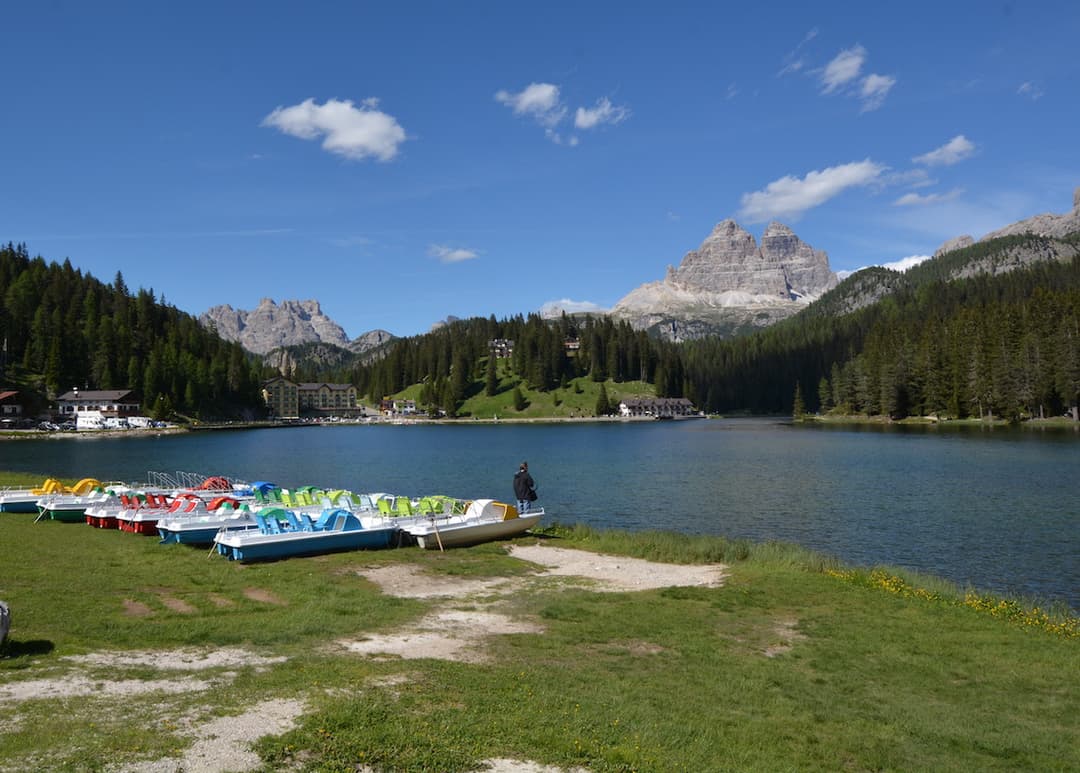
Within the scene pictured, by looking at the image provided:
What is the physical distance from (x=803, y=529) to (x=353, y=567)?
25930 millimetres

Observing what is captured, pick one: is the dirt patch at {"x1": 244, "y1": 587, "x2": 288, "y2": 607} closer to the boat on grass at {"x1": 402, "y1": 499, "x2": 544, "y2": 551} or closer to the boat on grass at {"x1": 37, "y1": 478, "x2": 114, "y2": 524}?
the boat on grass at {"x1": 402, "y1": 499, "x2": 544, "y2": 551}

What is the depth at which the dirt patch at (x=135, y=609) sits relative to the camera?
56.2ft

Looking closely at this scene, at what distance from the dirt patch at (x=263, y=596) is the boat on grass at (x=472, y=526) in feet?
29.9

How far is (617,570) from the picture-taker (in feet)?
85.7

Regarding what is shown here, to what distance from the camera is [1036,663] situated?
1574cm

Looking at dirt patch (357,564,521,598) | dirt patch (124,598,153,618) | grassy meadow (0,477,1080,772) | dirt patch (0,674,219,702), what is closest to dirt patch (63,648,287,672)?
grassy meadow (0,477,1080,772)

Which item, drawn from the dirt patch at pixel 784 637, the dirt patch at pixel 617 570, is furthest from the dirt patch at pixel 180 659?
the dirt patch at pixel 617 570

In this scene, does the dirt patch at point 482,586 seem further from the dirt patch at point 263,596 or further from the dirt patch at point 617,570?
the dirt patch at point 263,596

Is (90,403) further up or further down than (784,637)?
further up

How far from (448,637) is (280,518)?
15644 mm

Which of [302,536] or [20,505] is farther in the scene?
[20,505]

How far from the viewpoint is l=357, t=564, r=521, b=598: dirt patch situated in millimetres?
21719

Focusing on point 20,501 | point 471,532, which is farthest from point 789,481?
point 20,501

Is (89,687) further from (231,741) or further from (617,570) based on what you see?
(617,570)
